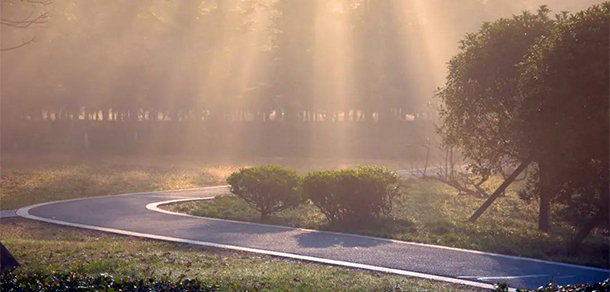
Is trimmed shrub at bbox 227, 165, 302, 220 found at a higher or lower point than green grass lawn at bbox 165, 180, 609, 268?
higher

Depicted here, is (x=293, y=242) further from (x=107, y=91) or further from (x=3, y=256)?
(x=107, y=91)

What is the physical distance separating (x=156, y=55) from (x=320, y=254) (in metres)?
41.4

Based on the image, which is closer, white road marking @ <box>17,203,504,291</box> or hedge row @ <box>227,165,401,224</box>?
white road marking @ <box>17,203,504,291</box>

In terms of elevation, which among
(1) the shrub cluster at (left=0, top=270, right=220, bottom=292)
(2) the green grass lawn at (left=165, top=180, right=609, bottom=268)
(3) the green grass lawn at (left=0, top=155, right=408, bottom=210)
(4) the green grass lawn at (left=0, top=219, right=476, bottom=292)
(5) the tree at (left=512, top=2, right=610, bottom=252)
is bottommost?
(3) the green grass lawn at (left=0, top=155, right=408, bottom=210)

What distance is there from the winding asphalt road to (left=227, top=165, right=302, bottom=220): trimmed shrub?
1159 mm

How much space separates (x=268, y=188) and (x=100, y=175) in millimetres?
17013

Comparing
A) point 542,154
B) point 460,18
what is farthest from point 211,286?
point 460,18

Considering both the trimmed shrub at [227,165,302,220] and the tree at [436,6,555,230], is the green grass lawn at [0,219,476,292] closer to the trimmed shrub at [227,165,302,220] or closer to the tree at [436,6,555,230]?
the trimmed shrub at [227,165,302,220]

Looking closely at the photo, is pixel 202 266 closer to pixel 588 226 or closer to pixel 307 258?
pixel 307 258

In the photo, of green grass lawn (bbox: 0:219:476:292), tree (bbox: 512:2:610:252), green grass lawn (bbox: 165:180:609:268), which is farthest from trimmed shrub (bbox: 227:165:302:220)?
tree (bbox: 512:2:610:252)

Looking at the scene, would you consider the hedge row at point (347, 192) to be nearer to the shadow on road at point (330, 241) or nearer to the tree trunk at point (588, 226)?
the shadow on road at point (330, 241)

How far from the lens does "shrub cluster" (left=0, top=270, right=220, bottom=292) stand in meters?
7.45

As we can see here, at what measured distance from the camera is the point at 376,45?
55.4 metres

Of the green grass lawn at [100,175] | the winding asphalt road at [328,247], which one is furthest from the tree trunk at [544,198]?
the green grass lawn at [100,175]
